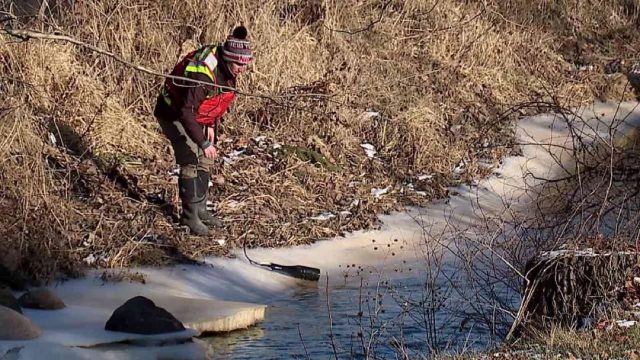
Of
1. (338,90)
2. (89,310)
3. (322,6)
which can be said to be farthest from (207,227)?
(322,6)

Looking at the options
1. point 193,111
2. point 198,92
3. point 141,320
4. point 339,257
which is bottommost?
point 141,320

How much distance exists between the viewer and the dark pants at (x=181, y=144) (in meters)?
10.9

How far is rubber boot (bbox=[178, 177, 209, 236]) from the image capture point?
444 inches

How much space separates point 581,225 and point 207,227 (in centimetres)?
484

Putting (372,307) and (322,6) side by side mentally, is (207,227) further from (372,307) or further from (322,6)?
(322,6)

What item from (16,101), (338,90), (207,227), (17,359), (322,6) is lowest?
(17,359)

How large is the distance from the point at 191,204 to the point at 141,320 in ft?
10.7

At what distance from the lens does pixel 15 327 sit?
780 centimetres

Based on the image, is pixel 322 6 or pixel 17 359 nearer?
pixel 17 359

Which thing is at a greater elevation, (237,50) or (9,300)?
(237,50)

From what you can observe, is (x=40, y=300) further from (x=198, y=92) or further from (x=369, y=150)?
(x=369, y=150)

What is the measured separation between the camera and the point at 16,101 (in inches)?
490

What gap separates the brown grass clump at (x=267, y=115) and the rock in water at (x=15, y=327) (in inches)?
76.1

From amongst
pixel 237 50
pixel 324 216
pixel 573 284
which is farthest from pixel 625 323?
pixel 324 216
